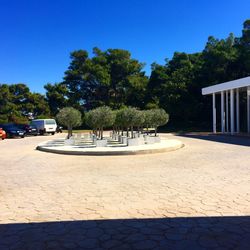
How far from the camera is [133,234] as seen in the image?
438cm

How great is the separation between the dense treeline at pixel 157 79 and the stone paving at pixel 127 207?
26571mm

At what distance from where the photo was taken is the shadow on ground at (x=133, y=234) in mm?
4039

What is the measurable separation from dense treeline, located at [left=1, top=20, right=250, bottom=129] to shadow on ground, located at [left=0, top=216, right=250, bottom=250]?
1223 inches

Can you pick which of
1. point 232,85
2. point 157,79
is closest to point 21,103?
point 157,79

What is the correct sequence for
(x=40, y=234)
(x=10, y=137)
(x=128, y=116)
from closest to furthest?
1. (x=40, y=234)
2. (x=128, y=116)
3. (x=10, y=137)

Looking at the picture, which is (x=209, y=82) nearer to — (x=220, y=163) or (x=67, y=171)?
(x=220, y=163)

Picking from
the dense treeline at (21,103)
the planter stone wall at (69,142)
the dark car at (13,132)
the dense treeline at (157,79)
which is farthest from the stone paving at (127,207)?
the dense treeline at (21,103)

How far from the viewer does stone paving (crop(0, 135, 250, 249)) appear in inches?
166

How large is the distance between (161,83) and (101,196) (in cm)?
3433

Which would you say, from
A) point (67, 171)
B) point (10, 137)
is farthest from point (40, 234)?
point (10, 137)

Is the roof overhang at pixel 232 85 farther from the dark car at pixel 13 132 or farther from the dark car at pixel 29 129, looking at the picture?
the dark car at pixel 13 132

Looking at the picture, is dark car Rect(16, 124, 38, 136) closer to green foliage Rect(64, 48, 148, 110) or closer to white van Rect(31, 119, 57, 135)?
white van Rect(31, 119, 57, 135)

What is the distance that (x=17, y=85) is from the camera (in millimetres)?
45250

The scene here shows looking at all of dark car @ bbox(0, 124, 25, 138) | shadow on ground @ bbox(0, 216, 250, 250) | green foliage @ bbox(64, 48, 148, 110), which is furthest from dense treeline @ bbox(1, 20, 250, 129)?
shadow on ground @ bbox(0, 216, 250, 250)
